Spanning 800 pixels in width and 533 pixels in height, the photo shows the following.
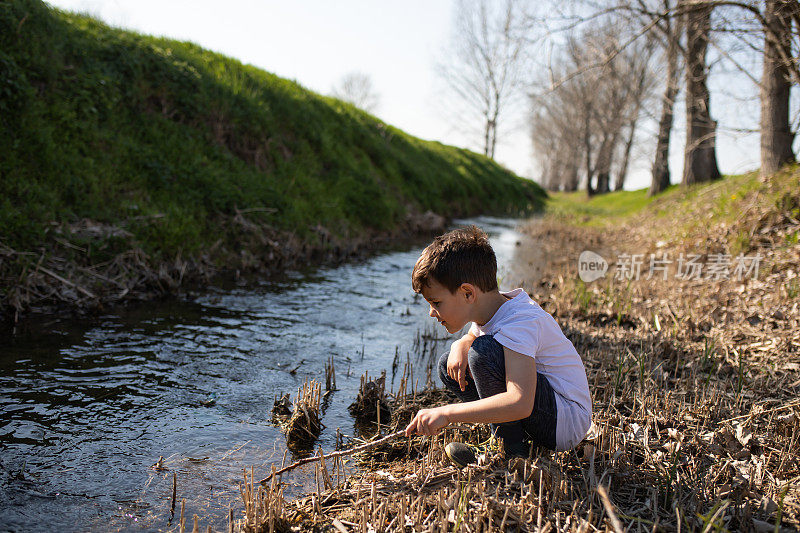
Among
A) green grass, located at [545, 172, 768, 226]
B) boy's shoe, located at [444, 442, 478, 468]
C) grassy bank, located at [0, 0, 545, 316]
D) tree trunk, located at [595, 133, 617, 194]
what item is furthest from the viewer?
tree trunk, located at [595, 133, 617, 194]

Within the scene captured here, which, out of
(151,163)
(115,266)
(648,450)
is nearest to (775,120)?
(648,450)

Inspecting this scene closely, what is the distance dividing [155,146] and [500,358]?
7480 millimetres

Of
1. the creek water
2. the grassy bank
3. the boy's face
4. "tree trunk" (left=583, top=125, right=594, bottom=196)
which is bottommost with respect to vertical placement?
the creek water

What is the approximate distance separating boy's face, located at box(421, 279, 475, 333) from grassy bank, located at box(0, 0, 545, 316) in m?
4.45

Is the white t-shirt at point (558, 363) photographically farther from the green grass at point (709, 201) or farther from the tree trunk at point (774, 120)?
the tree trunk at point (774, 120)

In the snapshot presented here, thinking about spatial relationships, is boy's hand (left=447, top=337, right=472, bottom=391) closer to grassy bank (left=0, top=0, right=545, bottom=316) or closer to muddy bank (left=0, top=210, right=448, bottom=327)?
muddy bank (left=0, top=210, right=448, bottom=327)

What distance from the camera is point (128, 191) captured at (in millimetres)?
7238

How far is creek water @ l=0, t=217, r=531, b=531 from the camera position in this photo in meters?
2.70

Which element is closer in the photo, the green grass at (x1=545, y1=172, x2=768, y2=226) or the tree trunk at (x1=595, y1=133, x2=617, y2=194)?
the green grass at (x1=545, y1=172, x2=768, y2=226)

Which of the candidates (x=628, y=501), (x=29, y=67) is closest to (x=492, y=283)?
(x=628, y=501)

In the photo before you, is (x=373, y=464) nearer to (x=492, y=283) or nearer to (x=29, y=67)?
(x=492, y=283)

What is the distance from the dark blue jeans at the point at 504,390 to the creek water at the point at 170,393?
1.14 meters

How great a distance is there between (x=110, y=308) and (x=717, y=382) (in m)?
5.80

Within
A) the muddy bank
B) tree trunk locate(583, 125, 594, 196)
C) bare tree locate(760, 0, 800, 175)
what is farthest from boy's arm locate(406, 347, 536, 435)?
tree trunk locate(583, 125, 594, 196)
